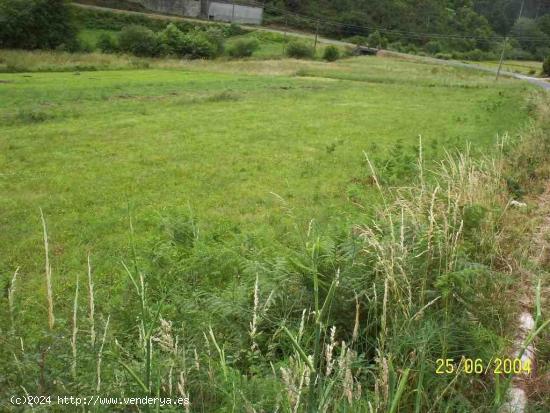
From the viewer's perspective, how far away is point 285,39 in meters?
76.6

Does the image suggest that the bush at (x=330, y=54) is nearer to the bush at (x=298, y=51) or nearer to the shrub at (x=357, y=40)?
the bush at (x=298, y=51)

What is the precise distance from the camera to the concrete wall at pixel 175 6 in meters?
80.9

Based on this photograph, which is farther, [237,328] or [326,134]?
[326,134]

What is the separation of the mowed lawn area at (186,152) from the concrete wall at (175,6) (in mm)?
58080

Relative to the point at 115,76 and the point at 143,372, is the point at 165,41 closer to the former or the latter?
the point at 115,76

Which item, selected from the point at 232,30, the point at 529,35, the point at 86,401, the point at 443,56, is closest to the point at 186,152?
the point at 86,401

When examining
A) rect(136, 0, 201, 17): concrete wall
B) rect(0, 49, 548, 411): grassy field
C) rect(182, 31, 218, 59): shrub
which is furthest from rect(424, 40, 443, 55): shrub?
rect(0, 49, 548, 411): grassy field

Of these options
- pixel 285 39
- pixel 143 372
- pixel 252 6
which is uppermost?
pixel 252 6

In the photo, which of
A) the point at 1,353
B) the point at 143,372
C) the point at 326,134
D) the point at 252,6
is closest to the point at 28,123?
the point at 326,134

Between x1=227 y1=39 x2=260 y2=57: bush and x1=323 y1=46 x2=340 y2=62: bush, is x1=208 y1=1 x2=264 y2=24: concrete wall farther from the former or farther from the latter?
x1=323 y1=46 x2=340 y2=62: bush

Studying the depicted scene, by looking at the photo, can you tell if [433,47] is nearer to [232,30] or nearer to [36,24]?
[232,30]

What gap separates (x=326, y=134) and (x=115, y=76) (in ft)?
71.5

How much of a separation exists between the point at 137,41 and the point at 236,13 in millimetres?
42233

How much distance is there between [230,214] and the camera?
9.52 m
